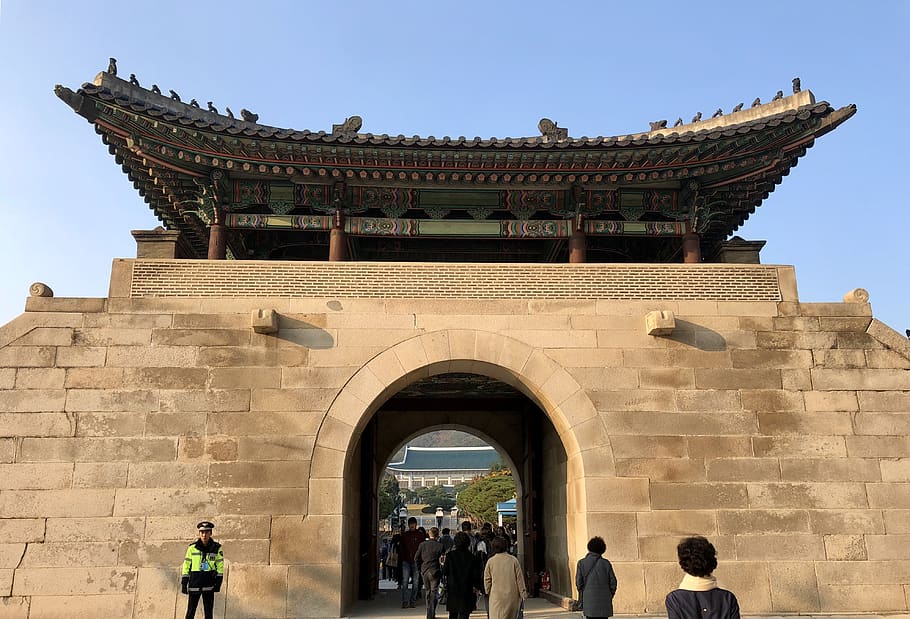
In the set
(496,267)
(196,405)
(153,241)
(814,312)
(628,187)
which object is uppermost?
(628,187)

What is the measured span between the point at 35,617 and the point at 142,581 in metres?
1.15

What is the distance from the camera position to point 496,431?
524 inches

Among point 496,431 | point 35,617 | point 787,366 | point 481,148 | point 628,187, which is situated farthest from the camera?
point 496,431

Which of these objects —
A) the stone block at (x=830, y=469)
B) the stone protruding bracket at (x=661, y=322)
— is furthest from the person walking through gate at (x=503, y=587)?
the stone block at (x=830, y=469)

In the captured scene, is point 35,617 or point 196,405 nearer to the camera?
point 35,617

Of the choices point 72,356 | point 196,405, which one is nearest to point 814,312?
point 196,405

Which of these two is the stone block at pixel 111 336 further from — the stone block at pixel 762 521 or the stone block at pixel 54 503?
the stone block at pixel 762 521

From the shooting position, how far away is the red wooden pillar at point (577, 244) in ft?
34.5

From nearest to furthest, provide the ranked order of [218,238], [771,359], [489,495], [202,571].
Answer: [202,571]
[771,359]
[218,238]
[489,495]

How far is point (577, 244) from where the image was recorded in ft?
34.9

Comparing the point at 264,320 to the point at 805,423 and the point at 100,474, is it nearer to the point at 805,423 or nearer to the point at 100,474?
the point at 100,474

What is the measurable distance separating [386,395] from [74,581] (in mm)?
3968

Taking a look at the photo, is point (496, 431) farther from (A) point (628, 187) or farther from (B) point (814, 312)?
(B) point (814, 312)

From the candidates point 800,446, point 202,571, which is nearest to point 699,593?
point 202,571
